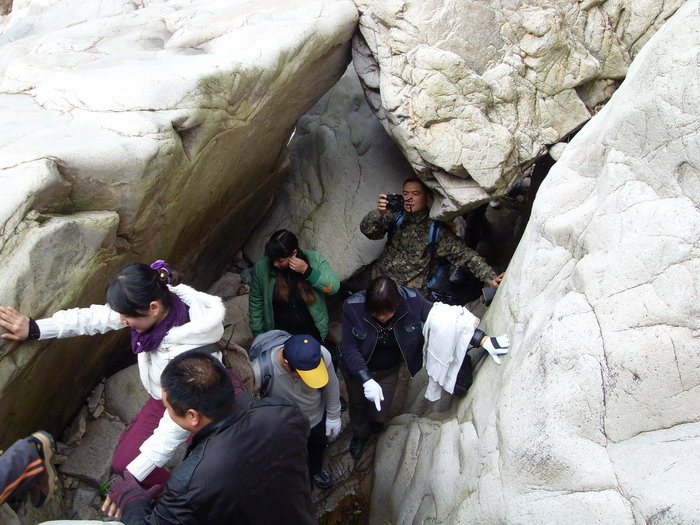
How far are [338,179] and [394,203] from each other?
1.12 metres

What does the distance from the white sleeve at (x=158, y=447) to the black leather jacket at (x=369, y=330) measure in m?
1.35

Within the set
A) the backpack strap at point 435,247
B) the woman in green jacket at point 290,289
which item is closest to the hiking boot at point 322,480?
the woman in green jacket at point 290,289

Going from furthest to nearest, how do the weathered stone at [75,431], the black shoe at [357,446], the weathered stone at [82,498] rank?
the black shoe at [357,446], the weathered stone at [75,431], the weathered stone at [82,498]

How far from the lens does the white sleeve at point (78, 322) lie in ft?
9.37

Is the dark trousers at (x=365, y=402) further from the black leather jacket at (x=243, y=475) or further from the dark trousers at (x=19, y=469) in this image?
the dark trousers at (x=19, y=469)

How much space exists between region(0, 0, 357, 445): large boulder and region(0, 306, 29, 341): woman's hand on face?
5 centimetres

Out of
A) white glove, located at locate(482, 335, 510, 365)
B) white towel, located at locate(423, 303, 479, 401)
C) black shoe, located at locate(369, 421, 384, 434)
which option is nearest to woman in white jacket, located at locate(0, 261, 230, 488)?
white towel, located at locate(423, 303, 479, 401)

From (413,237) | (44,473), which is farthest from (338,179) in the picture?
(44,473)

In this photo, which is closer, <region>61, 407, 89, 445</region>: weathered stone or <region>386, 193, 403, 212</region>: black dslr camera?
<region>61, 407, 89, 445</region>: weathered stone

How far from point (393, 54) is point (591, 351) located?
Answer: 2.83 m

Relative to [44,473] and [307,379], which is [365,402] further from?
[44,473]

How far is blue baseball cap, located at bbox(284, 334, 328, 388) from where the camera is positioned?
3.26 meters

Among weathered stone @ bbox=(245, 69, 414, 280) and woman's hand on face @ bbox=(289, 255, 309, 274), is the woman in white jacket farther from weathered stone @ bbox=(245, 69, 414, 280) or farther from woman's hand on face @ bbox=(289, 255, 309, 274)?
weathered stone @ bbox=(245, 69, 414, 280)

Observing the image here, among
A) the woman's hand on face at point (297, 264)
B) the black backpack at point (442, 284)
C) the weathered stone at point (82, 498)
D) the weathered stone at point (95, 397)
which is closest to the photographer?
the weathered stone at point (82, 498)
